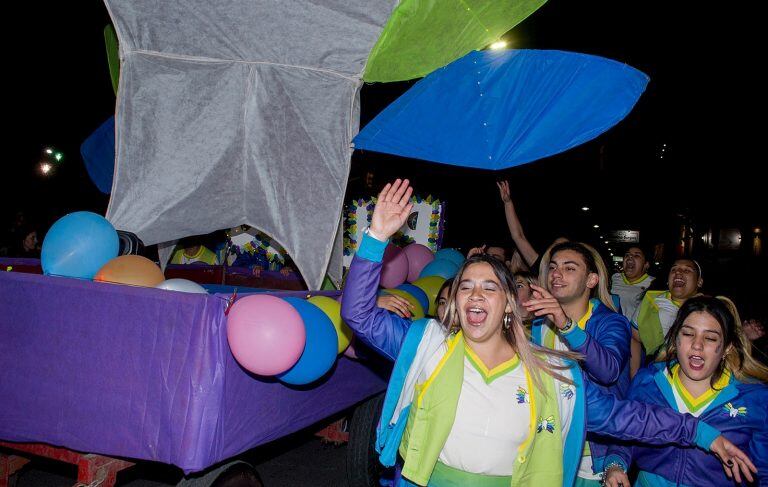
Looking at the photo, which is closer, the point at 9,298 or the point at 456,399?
the point at 456,399

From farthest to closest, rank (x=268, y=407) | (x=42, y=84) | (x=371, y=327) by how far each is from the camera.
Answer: (x=42, y=84) < (x=268, y=407) < (x=371, y=327)

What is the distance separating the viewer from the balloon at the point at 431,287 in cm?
473

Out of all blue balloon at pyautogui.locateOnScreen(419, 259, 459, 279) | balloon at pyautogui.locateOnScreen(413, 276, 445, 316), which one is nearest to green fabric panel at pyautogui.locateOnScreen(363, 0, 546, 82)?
balloon at pyautogui.locateOnScreen(413, 276, 445, 316)

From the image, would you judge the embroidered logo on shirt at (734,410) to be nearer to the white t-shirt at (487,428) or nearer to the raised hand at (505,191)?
the white t-shirt at (487,428)

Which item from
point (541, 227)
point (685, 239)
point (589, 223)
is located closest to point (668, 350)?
point (541, 227)

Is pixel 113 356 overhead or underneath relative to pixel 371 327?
underneath

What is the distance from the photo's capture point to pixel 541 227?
27172 millimetres

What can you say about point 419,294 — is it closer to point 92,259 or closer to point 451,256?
point 451,256

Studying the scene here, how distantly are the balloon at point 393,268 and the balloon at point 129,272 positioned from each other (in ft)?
7.77

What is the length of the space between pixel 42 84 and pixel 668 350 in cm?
1431

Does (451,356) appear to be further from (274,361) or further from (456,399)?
(274,361)

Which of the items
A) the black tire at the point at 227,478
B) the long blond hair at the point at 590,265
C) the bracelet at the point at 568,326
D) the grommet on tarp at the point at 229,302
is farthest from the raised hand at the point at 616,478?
the grommet on tarp at the point at 229,302

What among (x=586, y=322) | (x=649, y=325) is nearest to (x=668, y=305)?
(x=649, y=325)

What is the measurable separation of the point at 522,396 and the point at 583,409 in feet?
Result: 1.02
